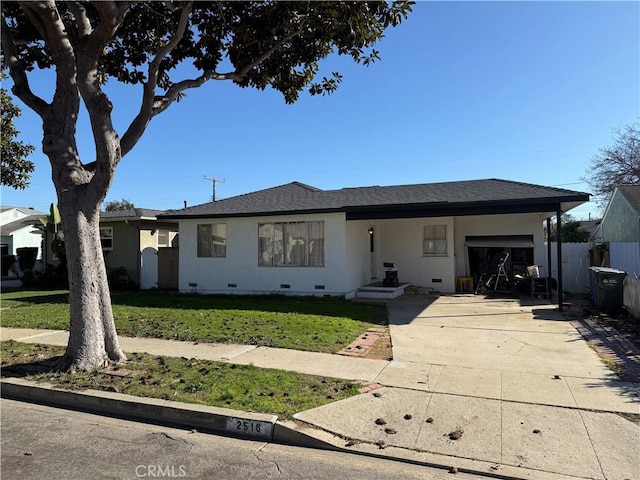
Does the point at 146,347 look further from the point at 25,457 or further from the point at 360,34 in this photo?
the point at 360,34

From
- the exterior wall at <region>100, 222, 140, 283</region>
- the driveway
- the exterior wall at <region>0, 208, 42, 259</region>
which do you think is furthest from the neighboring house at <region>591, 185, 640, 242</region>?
the exterior wall at <region>0, 208, 42, 259</region>

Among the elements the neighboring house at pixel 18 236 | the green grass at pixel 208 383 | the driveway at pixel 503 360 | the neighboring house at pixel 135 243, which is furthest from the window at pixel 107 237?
the driveway at pixel 503 360

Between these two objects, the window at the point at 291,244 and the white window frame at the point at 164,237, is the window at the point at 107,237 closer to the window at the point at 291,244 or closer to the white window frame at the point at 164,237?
the white window frame at the point at 164,237

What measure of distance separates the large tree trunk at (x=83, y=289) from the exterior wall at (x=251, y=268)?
8.46 meters

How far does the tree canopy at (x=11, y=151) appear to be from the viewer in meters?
15.6

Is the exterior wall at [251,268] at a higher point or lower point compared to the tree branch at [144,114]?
lower

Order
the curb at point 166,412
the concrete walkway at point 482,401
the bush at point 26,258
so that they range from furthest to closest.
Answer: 1. the bush at point 26,258
2. the curb at point 166,412
3. the concrete walkway at point 482,401

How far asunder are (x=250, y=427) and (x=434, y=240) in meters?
13.1

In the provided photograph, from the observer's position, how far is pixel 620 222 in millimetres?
20938

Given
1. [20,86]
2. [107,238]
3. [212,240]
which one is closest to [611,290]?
[212,240]

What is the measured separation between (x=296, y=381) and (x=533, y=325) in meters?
6.47

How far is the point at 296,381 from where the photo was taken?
18.9 feet

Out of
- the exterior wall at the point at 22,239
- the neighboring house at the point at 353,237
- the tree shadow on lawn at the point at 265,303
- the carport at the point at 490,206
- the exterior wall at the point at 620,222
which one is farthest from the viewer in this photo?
the exterior wall at the point at 22,239

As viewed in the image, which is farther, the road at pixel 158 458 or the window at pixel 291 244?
the window at pixel 291 244
